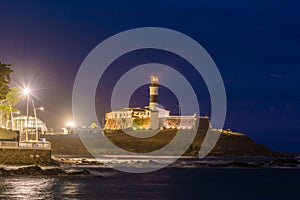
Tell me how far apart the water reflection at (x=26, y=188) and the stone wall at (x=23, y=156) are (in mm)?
6723

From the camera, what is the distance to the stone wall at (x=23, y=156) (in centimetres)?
6394

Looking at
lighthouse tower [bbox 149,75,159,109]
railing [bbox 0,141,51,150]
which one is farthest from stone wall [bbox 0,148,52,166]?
lighthouse tower [bbox 149,75,159,109]

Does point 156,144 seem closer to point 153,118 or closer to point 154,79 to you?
point 153,118

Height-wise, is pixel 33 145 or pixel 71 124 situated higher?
pixel 71 124

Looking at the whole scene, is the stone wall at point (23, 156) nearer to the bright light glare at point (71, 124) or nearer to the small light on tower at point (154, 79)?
the small light on tower at point (154, 79)

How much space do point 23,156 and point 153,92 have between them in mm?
96502

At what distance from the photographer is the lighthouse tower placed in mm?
158887

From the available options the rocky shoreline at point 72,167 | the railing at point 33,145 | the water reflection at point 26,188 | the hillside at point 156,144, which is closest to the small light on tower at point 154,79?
the hillside at point 156,144

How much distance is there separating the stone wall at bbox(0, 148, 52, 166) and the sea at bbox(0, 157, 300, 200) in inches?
203

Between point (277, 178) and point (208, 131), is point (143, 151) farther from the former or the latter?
point (277, 178)

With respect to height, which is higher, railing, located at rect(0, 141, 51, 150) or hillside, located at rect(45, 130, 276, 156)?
hillside, located at rect(45, 130, 276, 156)

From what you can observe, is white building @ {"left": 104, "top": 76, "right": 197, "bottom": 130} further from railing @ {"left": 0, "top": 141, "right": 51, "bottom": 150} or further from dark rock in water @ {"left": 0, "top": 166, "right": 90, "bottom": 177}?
dark rock in water @ {"left": 0, "top": 166, "right": 90, "bottom": 177}

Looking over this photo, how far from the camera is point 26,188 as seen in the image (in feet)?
166

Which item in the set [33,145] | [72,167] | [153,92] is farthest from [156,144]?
[33,145]
